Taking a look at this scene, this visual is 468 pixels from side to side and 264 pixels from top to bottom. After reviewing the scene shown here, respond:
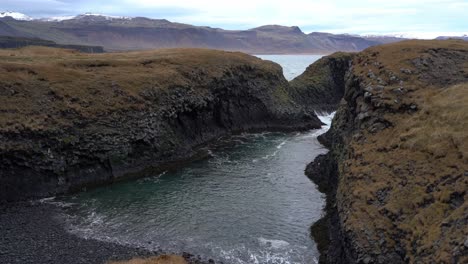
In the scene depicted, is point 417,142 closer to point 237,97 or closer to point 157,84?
point 157,84

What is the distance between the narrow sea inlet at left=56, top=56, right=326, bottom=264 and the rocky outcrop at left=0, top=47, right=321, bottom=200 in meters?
4.89

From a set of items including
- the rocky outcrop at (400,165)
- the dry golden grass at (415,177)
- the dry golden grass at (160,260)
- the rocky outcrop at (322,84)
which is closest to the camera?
the dry golden grass at (415,177)

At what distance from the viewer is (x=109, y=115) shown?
6234 centimetres

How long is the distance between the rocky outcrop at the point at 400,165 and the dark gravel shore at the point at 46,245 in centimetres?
1467

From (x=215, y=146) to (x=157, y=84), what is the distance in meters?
15.0

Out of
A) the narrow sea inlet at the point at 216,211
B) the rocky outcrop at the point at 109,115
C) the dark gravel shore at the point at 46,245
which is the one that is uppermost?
the rocky outcrop at the point at 109,115

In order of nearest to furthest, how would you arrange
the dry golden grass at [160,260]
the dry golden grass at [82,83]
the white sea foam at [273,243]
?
the dry golden grass at [160,260] < the white sea foam at [273,243] < the dry golden grass at [82,83]

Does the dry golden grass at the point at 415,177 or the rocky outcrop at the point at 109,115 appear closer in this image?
the dry golden grass at the point at 415,177

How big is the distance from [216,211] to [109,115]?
83.4 feet

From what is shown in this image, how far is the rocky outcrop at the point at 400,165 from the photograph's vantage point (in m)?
28.8

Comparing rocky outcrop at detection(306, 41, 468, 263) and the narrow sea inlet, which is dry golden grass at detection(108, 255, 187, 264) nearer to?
the narrow sea inlet

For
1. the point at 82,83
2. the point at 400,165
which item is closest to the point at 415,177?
the point at 400,165

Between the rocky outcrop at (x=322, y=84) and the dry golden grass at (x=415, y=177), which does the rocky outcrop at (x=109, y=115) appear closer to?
the rocky outcrop at (x=322, y=84)

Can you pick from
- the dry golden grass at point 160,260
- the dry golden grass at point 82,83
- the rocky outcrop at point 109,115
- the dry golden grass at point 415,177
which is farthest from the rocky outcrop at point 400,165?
the dry golden grass at point 82,83
